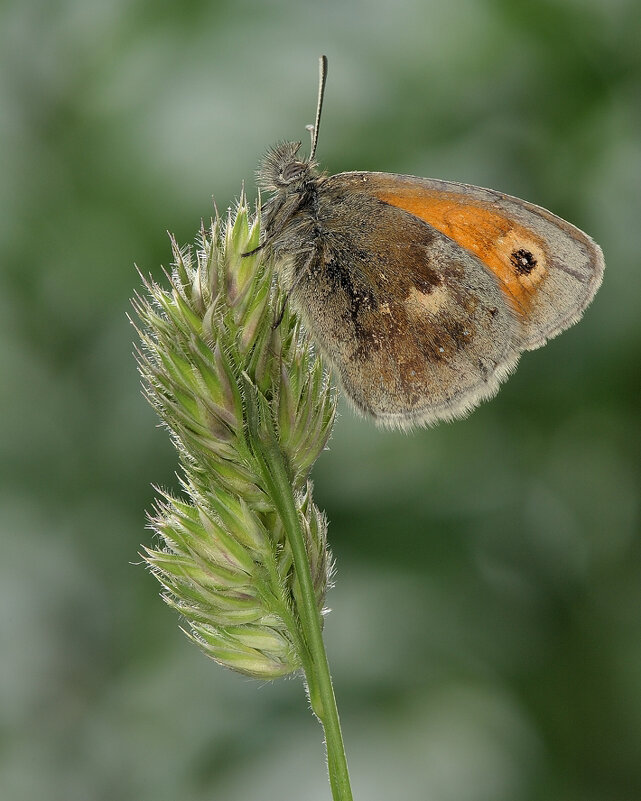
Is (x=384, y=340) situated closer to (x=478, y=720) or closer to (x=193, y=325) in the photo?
(x=193, y=325)

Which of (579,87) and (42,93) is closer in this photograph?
(579,87)

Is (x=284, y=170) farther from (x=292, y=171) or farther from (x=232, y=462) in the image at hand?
(x=232, y=462)

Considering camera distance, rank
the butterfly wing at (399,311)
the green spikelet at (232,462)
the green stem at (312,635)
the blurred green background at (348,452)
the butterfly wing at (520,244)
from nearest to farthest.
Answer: the green stem at (312,635)
the green spikelet at (232,462)
the butterfly wing at (399,311)
the butterfly wing at (520,244)
the blurred green background at (348,452)

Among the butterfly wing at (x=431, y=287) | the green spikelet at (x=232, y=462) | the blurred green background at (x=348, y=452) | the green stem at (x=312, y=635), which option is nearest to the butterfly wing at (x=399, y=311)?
the butterfly wing at (x=431, y=287)

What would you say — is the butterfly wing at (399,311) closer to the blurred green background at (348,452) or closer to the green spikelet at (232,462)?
the green spikelet at (232,462)

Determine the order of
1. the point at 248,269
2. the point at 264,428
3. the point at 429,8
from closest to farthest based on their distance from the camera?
the point at 264,428 < the point at 248,269 < the point at 429,8

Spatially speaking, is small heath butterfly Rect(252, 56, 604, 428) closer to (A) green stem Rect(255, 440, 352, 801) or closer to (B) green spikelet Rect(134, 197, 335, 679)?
(B) green spikelet Rect(134, 197, 335, 679)

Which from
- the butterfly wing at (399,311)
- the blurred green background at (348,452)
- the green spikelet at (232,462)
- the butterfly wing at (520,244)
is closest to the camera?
the green spikelet at (232,462)

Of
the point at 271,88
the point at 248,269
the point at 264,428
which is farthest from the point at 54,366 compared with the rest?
the point at 264,428
